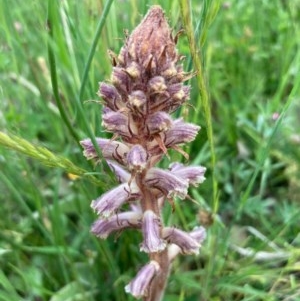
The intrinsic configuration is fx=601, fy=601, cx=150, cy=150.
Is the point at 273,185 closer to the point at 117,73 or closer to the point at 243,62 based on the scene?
the point at 243,62

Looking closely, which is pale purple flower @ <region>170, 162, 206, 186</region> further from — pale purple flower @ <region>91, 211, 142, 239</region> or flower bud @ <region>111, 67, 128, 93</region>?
flower bud @ <region>111, 67, 128, 93</region>

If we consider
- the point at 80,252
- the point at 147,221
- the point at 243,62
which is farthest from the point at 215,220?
the point at 243,62

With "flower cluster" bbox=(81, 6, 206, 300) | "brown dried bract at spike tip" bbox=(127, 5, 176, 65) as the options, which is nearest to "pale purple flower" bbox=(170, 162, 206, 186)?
"flower cluster" bbox=(81, 6, 206, 300)

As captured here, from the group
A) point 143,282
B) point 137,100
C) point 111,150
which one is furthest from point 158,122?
point 143,282

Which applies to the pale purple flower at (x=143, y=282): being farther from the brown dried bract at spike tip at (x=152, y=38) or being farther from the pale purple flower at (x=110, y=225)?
the brown dried bract at spike tip at (x=152, y=38)

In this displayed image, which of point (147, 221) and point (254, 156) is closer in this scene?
point (147, 221)

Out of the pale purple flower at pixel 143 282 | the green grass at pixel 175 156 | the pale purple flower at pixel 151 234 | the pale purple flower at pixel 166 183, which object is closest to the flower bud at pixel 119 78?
the green grass at pixel 175 156
